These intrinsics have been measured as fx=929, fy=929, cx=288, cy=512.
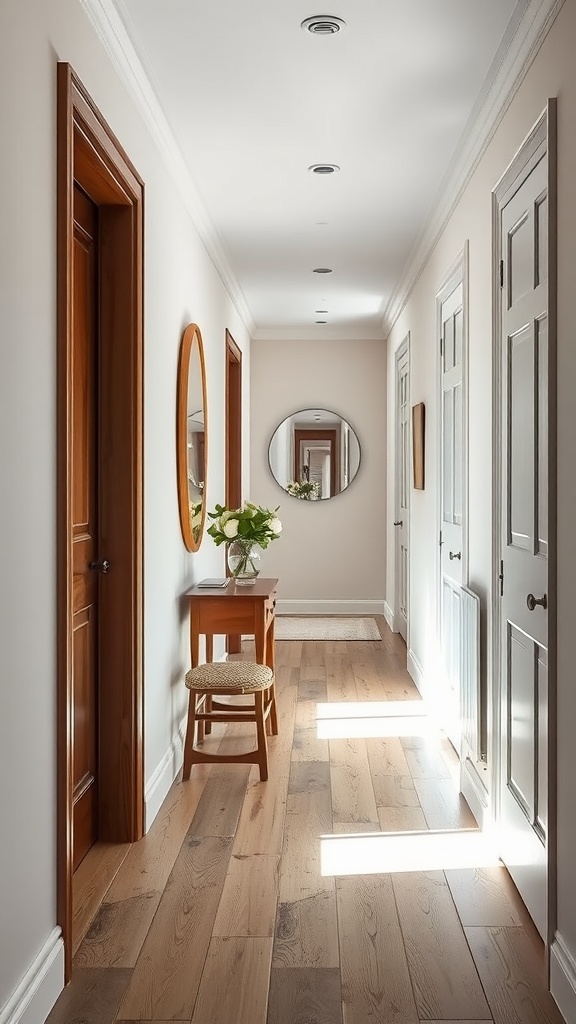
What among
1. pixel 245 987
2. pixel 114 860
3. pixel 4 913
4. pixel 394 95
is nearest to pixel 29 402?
pixel 4 913

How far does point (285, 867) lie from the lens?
120 inches

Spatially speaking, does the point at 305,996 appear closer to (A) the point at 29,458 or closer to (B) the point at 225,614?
(A) the point at 29,458

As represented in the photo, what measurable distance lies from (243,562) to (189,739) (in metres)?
1.03

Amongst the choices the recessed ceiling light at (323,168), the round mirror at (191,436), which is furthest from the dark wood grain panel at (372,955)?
the recessed ceiling light at (323,168)

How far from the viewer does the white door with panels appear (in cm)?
685

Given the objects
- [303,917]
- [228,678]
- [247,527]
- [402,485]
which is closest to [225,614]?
[228,678]

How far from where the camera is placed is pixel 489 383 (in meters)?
3.36

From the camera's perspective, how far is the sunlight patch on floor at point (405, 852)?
3.03 m

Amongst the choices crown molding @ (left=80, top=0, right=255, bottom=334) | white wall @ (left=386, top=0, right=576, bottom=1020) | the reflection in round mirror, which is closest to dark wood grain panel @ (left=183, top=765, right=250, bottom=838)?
white wall @ (left=386, top=0, right=576, bottom=1020)

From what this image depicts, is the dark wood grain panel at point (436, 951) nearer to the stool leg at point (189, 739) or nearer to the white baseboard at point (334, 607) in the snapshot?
the stool leg at point (189, 739)

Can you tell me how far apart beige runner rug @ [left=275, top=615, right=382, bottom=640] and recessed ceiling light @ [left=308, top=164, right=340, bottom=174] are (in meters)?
4.13

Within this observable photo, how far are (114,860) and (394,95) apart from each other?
2.80 meters

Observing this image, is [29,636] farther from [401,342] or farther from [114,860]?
[401,342]

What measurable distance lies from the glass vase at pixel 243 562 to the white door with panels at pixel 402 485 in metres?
2.27
